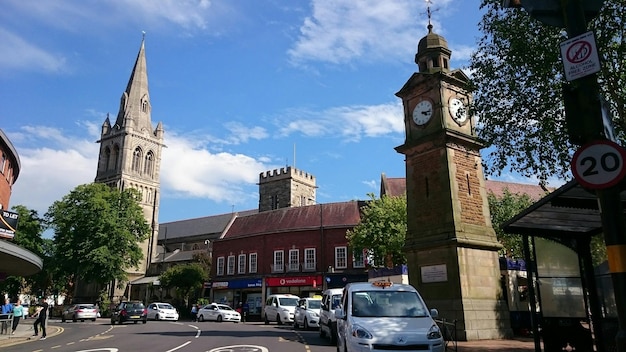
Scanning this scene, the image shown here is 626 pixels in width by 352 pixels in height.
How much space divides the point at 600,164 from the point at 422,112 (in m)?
15.1

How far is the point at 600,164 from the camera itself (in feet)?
14.3

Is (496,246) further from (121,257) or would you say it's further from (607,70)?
(121,257)

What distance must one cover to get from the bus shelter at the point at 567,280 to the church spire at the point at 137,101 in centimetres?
8895

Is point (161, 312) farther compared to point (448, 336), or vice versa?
point (161, 312)

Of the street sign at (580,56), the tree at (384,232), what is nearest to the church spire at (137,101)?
the tree at (384,232)

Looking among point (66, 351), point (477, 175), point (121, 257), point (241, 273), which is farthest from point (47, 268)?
point (477, 175)

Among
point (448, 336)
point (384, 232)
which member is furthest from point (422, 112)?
point (384, 232)

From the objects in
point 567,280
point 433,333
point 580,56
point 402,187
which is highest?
point 402,187

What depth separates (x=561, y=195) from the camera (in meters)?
7.79

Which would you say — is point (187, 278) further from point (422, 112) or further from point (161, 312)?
point (422, 112)

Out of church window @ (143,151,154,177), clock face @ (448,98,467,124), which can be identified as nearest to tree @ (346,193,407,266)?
clock face @ (448,98,467,124)

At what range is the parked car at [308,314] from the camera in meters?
22.5

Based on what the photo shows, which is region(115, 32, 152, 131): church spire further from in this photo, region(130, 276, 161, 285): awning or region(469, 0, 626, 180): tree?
region(469, 0, 626, 180): tree

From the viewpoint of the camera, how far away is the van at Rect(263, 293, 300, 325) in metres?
28.3
